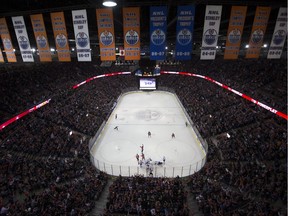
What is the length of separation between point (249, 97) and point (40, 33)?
20.8 meters

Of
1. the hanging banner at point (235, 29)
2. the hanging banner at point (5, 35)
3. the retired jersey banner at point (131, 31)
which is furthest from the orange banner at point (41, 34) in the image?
the hanging banner at point (235, 29)

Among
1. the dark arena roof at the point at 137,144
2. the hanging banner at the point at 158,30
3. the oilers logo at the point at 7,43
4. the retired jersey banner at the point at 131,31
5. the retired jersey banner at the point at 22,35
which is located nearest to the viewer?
the dark arena roof at the point at 137,144

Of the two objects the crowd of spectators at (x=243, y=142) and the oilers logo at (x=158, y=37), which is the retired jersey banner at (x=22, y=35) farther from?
the crowd of spectators at (x=243, y=142)

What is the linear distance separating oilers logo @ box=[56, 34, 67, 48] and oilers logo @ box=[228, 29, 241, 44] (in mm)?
12190

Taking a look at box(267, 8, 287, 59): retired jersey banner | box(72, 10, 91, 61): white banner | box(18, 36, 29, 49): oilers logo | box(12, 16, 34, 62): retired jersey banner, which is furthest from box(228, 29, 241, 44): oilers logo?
box(18, 36, 29, 49): oilers logo

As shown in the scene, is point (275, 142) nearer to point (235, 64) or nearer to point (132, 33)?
point (132, 33)

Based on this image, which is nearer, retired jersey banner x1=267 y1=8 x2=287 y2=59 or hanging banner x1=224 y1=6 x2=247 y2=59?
retired jersey banner x1=267 y1=8 x2=287 y2=59

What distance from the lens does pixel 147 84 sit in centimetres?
3669

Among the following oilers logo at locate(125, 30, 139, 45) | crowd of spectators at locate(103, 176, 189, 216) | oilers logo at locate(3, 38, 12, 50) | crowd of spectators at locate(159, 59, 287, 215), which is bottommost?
crowd of spectators at locate(103, 176, 189, 216)

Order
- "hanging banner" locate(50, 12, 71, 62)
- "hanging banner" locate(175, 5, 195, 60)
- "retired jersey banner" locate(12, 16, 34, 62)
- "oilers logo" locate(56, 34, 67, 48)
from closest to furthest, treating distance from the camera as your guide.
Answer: "hanging banner" locate(175, 5, 195, 60) < "hanging banner" locate(50, 12, 71, 62) < "oilers logo" locate(56, 34, 67, 48) < "retired jersey banner" locate(12, 16, 34, 62)

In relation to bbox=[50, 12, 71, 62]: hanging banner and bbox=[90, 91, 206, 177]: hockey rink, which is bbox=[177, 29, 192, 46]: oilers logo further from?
bbox=[90, 91, 206, 177]: hockey rink

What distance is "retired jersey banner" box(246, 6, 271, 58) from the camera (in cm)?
1365

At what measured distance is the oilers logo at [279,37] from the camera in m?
13.6

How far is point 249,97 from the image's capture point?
21.4 meters
